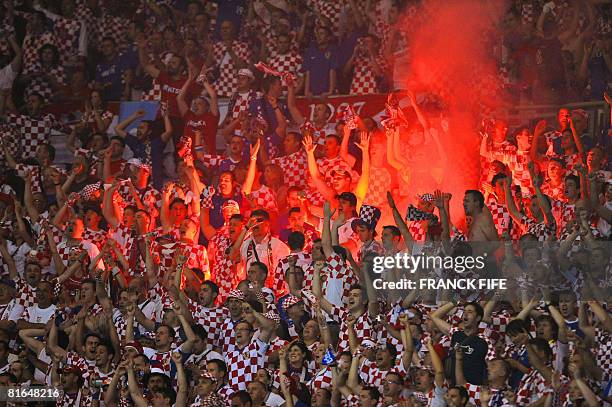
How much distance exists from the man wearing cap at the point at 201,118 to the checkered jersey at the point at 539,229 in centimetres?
428

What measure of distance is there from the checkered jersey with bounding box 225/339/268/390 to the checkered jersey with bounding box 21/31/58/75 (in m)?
6.53

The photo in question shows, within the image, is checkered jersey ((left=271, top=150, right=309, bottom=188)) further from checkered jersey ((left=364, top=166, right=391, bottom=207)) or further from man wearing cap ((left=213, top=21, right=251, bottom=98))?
man wearing cap ((left=213, top=21, right=251, bottom=98))

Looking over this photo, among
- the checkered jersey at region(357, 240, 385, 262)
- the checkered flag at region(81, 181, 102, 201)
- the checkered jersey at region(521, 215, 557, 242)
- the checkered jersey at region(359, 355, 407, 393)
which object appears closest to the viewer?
the checkered jersey at region(359, 355, 407, 393)

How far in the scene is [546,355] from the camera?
1441 centimetres

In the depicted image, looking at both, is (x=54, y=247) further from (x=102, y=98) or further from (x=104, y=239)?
(x=102, y=98)

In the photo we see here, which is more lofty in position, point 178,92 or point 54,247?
point 178,92

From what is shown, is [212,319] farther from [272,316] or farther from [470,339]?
[470,339]

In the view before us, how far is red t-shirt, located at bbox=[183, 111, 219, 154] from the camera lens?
1938 centimetres

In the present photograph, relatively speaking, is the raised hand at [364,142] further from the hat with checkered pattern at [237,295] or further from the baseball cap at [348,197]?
the hat with checkered pattern at [237,295]

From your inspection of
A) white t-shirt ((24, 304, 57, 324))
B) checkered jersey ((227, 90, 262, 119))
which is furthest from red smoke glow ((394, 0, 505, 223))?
white t-shirt ((24, 304, 57, 324))

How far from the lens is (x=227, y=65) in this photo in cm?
2055

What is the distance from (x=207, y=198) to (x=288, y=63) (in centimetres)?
280

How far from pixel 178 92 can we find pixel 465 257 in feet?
17.5

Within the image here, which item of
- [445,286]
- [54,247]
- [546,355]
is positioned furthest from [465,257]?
[54,247]
